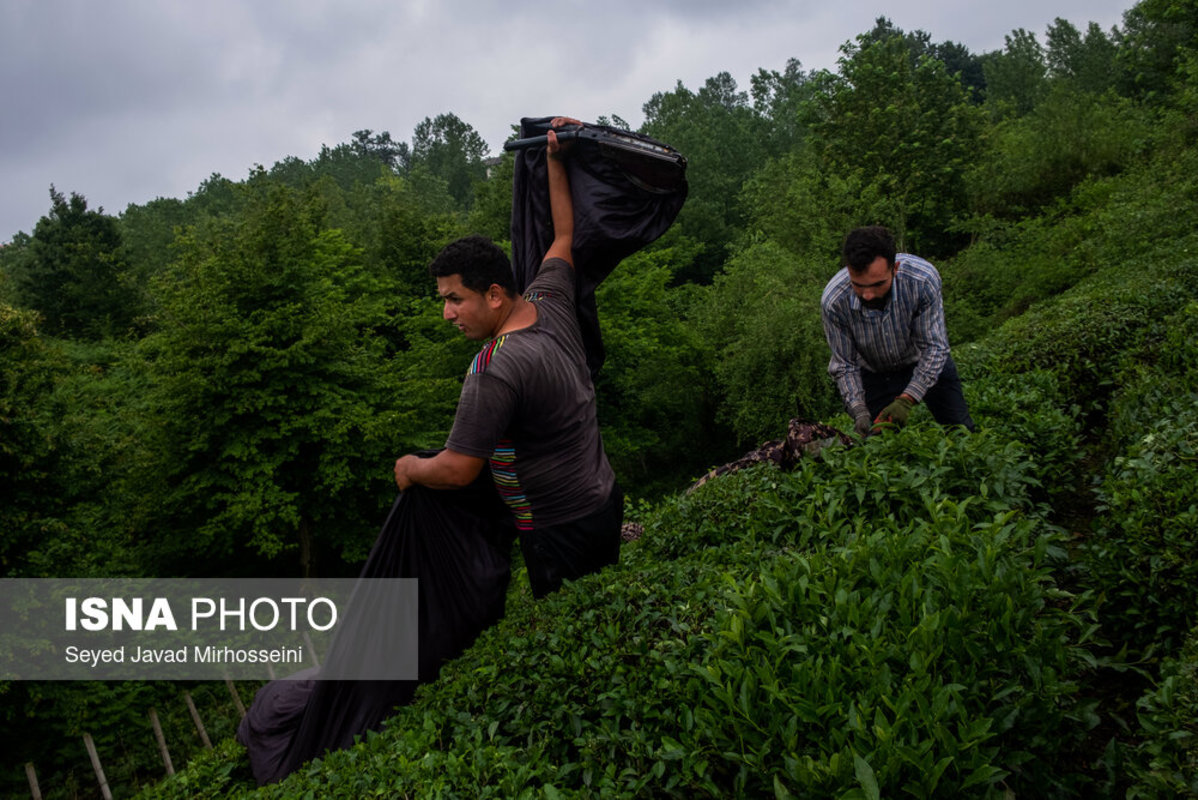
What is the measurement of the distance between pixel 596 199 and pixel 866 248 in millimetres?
1728

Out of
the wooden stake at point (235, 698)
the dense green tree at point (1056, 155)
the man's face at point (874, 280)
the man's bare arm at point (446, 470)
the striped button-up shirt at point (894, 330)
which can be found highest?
the dense green tree at point (1056, 155)

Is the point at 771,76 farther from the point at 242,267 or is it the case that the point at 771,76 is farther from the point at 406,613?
the point at 406,613

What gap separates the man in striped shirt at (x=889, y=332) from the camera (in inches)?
181

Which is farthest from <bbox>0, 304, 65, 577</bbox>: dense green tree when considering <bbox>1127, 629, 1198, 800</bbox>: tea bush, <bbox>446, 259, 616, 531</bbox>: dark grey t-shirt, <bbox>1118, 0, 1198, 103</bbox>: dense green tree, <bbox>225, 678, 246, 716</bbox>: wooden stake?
<bbox>1118, 0, 1198, 103</bbox>: dense green tree

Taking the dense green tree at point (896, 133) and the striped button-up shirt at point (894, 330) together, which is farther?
the dense green tree at point (896, 133)

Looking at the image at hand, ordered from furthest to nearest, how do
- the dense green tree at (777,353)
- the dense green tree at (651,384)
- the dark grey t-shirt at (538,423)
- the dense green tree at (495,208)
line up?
the dense green tree at (495,208), the dense green tree at (651,384), the dense green tree at (777,353), the dark grey t-shirt at (538,423)

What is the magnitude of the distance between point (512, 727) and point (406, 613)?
3.39 ft

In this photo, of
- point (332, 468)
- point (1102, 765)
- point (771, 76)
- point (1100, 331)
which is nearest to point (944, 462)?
point (1102, 765)

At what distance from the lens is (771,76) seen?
81750 mm

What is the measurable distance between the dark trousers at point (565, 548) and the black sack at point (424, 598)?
0.63 ft

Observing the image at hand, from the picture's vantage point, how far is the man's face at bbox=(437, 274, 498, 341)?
3393 mm

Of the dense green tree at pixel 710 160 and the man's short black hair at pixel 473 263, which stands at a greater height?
the dense green tree at pixel 710 160

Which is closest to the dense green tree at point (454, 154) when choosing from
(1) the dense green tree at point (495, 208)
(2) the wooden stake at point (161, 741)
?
(1) the dense green tree at point (495, 208)

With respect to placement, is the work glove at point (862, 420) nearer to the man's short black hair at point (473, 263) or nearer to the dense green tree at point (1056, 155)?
the man's short black hair at point (473, 263)
